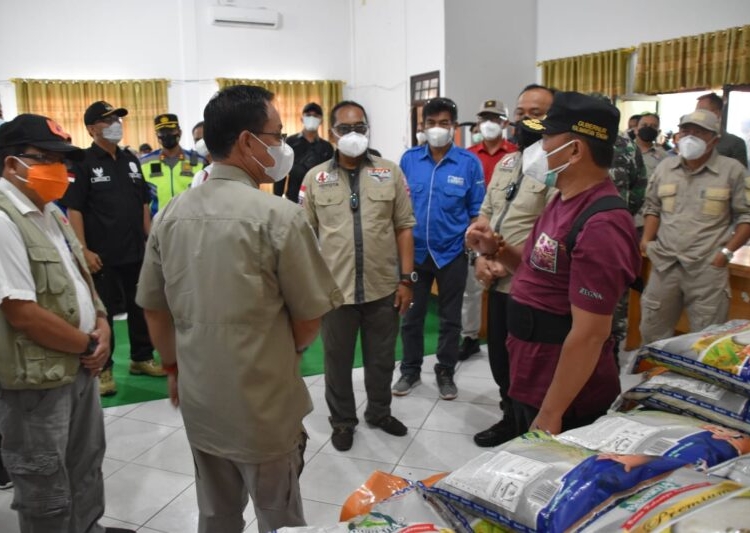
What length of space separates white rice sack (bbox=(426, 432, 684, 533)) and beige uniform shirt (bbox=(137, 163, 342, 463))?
0.62m

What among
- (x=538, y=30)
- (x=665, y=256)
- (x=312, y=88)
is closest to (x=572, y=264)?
(x=665, y=256)

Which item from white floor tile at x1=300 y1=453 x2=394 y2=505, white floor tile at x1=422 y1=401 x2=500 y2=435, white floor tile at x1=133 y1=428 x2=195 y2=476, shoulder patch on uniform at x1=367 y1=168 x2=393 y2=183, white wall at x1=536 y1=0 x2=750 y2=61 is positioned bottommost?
white floor tile at x1=133 y1=428 x2=195 y2=476

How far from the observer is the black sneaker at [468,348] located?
404 centimetres

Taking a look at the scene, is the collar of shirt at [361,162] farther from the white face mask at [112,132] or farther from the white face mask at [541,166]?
the white face mask at [112,132]

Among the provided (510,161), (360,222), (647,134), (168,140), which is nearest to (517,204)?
(510,161)

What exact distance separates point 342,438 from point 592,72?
521cm

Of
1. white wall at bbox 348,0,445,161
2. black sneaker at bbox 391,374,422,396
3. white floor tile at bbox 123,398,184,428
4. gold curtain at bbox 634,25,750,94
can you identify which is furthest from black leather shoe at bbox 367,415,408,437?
gold curtain at bbox 634,25,750,94

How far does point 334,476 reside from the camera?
258cm

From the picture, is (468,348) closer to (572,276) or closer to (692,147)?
(692,147)

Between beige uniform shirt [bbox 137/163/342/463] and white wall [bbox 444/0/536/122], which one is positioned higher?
white wall [bbox 444/0/536/122]

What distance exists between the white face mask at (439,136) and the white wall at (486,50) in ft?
10.1

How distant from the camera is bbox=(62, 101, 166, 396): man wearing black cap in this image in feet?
11.0

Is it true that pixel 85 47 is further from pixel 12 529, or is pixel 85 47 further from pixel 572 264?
pixel 572 264

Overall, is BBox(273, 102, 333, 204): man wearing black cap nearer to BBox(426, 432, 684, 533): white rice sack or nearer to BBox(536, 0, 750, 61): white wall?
BBox(536, 0, 750, 61): white wall
